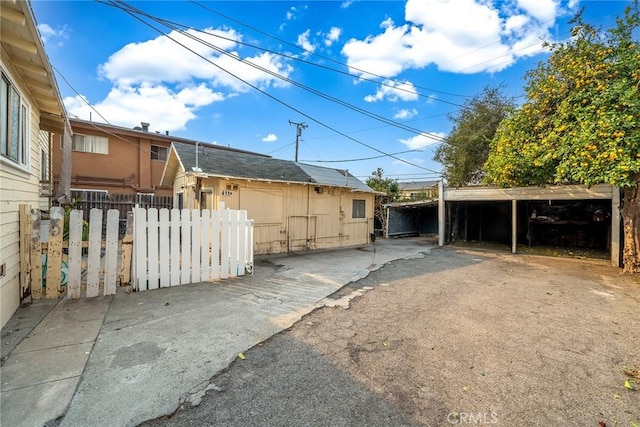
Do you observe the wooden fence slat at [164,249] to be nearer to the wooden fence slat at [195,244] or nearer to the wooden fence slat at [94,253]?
the wooden fence slat at [195,244]

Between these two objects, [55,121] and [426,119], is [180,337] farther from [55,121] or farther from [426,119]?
[426,119]

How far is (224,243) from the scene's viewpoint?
20.2 ft

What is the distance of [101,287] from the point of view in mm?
4742

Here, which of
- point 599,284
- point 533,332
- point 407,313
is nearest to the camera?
point 533,332

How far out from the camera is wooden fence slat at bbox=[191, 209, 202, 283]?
5.53 metres

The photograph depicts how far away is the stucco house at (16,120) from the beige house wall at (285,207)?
153 inches

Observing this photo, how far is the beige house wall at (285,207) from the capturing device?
356 inches

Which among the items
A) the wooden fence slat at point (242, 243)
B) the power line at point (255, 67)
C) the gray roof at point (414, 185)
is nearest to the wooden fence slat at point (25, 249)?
the wooden fence slat at point (242, 243)

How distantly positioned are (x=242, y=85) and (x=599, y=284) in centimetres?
1154

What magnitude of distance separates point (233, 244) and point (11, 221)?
338 centimetres

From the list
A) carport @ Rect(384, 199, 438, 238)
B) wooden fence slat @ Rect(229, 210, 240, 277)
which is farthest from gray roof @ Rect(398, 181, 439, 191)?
wooden fence slat @ Rect(229, 210, 240, 277)

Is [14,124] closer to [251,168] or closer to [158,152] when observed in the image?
[251,168]

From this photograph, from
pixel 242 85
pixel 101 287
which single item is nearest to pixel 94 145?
pixel 242 85

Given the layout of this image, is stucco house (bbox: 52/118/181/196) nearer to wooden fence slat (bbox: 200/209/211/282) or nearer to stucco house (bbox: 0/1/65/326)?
stucco house (bbox: 0/1/65/326)
